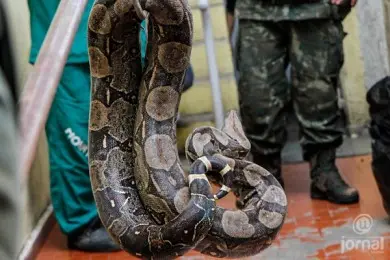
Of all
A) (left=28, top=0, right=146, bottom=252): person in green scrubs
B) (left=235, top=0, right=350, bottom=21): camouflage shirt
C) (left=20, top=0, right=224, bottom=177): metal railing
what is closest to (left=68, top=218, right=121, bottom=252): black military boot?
(left=28, top=0, right=146, bottom=252): person in green scrubs

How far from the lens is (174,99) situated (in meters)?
1.99

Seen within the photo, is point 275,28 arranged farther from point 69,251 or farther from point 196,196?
point 196,196

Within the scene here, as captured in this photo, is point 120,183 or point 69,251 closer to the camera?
point 120,183

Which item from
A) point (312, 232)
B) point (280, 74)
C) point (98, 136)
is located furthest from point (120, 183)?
point (280, 74)

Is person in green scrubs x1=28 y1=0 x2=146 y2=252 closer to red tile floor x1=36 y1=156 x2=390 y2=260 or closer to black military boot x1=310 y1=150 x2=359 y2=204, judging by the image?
red tile floor x1=36 y1=156 x2=390 y2=260

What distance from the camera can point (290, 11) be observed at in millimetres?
3955

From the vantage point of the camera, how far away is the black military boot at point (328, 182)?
4109 mm

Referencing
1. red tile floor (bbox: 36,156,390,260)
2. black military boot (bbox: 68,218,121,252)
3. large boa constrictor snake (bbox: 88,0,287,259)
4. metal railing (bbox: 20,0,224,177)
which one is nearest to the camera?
metal railing (bbox: 20,0,224,177)

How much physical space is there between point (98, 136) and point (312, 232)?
2.02 meters

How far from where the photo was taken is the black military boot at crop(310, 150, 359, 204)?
4109mm

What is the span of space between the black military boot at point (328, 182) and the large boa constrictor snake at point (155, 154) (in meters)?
2.10

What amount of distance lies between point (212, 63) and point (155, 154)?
2810 millimetres

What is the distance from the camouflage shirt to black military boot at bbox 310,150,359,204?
0.74 metres

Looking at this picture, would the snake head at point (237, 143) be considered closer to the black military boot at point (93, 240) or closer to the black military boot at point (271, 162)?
the black military boot at point (93, 240)
